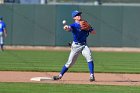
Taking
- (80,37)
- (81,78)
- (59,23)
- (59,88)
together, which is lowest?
(59,23)

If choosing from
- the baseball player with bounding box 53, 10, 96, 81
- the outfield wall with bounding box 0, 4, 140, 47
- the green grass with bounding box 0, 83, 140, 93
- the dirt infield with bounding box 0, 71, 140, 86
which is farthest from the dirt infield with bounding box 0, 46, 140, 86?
the outfield wall with bounding box 0, 4, 140, 47

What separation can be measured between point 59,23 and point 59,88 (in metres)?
22.6

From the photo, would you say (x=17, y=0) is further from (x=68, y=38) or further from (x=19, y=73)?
(x=19, y=73)

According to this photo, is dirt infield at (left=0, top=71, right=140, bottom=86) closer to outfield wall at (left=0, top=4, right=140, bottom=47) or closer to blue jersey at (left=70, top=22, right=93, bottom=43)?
blue jersey at (left=70, top=22, right=93, bottom=43)

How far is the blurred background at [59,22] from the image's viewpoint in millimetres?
34906

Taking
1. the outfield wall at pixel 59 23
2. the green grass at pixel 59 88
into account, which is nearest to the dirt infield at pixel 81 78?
the green grass at pixel 59 88

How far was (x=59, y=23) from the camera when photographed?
35.0 meters

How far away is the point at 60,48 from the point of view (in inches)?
1377

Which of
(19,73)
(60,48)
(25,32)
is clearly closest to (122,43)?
(60,48)

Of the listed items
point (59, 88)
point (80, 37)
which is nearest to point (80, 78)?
point (80, 37)

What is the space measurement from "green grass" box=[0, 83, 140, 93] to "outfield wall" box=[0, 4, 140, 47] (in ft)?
71.3

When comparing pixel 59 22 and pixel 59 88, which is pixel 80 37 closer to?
pixel 59 88

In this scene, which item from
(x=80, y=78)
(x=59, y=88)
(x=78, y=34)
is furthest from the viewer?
(x=80, y=78)

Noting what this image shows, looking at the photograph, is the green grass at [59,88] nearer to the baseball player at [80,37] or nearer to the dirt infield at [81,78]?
the dirt infield at [81,78]
